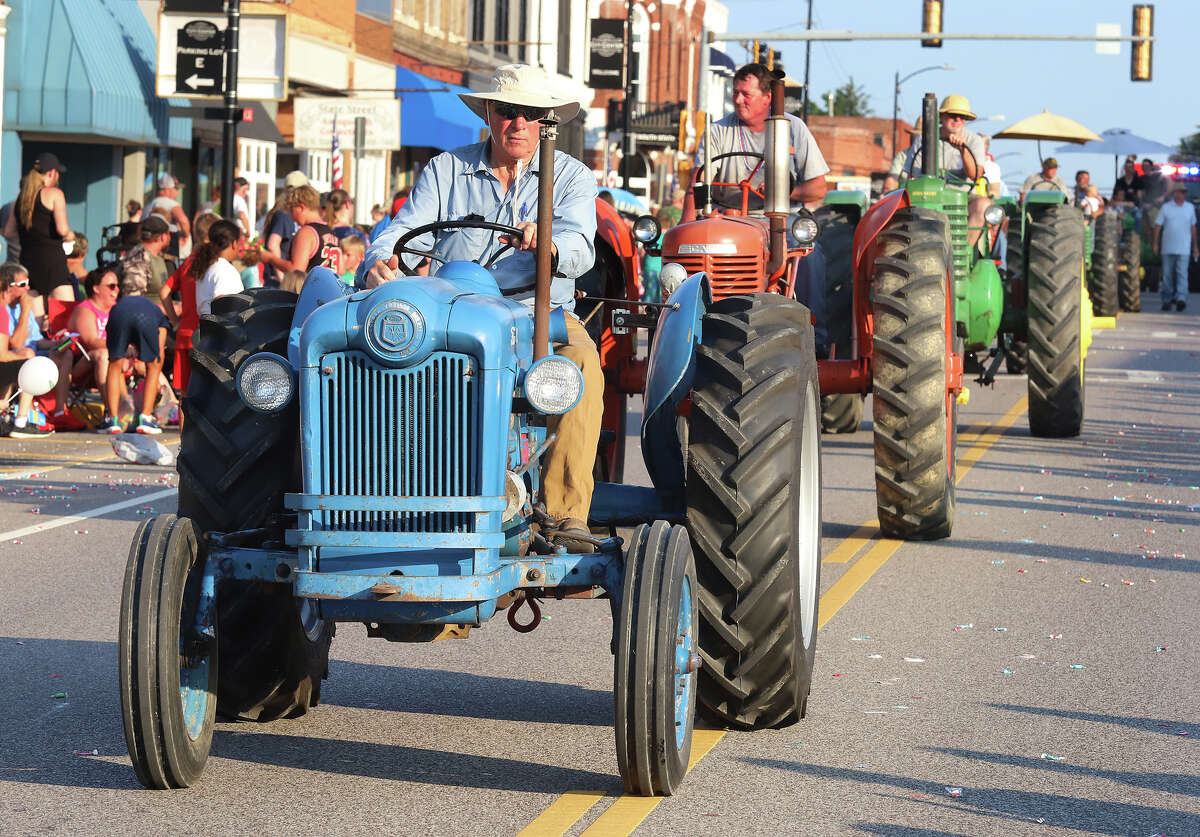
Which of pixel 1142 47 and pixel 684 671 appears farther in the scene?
pixel 1142 47

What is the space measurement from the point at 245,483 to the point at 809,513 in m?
2.21

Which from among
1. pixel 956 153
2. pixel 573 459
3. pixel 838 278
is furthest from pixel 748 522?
Answer: pixel 956 153

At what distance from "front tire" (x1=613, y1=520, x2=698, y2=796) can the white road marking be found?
20.4 feet

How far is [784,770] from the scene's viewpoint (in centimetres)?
620

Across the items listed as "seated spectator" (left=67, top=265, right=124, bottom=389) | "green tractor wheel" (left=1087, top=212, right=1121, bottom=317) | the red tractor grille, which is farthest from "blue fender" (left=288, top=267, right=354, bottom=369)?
"green tractor wheel" (left=1087, top=212, right=1121, bottom=317)

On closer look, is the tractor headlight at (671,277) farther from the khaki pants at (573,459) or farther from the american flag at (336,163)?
the american flag at (336,163)

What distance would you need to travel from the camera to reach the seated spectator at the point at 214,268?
15.8 meters

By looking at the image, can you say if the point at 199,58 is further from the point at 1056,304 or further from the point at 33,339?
the point at 1056,304

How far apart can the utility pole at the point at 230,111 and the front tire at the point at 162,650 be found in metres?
15.9

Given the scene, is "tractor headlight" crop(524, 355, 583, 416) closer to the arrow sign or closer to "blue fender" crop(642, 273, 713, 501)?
"blue fender" crop(642, 273, 713, 501)

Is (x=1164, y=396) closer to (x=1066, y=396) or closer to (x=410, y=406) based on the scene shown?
(x=1066, y=396)

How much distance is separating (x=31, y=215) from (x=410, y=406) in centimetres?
1392

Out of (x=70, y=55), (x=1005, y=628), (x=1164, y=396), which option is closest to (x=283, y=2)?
(x=70, y=55)

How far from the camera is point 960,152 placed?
15.2m
